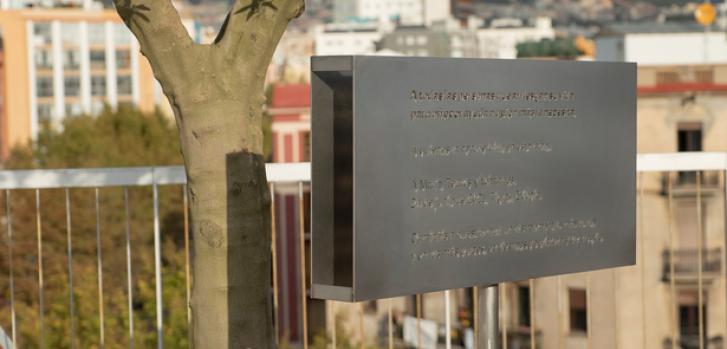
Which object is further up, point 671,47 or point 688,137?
point 671,47

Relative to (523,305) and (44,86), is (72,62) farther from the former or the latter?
(523,305)

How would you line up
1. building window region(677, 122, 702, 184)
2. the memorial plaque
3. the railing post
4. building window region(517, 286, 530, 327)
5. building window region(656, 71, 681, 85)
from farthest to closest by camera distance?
building window region(656, 71, 681, 85), building window region(677, 122, 702, 184), building window region(517, 286, 530, 327), the railing post, the memorial plaque

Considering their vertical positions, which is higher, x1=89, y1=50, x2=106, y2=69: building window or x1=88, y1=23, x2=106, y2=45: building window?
x1=88, y1=23, x2=106, y2=45: building window

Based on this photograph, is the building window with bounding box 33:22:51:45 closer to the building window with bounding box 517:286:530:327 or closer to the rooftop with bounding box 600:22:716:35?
the rooftop with bounding box 600:22:716:35

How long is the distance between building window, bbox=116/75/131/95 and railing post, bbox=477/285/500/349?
417 ft

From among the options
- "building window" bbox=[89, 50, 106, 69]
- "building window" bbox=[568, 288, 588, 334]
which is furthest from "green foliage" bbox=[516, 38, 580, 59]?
"building window" bbox=[89, 50, 106, 69]

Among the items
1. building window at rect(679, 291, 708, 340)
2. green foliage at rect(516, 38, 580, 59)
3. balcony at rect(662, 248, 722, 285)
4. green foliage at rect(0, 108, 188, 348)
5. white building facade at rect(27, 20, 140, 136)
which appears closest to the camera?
green foliage at rect(0, 108, 188, 348)

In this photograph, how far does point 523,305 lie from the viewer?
45.9 m

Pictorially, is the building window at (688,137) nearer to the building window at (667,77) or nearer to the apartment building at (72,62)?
the building window at (667,77)

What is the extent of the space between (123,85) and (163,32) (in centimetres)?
12776

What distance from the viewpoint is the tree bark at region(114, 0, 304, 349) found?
497 centimetres

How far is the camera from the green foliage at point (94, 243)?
955cm

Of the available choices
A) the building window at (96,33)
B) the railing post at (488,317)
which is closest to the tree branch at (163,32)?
the railing post at (488,317)

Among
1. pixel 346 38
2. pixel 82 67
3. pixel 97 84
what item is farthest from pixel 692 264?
pixel 346 38
